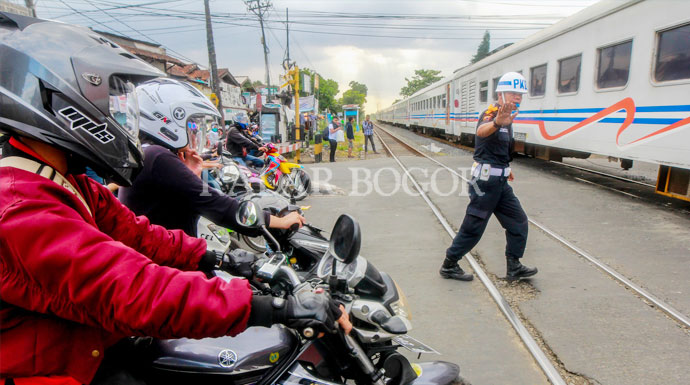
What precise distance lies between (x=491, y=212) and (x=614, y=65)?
18.2ft

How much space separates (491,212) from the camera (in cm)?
409

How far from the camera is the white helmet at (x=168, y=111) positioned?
274 cm

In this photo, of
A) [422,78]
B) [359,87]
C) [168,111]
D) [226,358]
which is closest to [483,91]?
[168,111]

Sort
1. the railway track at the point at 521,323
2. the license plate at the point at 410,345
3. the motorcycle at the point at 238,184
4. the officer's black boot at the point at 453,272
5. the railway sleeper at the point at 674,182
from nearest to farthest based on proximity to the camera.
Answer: the license plate at the point at 410,345, the railway track at the point at 521,323, the officer's black boot at the point at 453,272, the motorcycle at the point at 238,184, the railway sleeper at the point at 674,182

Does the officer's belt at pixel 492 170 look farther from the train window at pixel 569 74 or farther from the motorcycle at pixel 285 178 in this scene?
the train window at pixel 569 74

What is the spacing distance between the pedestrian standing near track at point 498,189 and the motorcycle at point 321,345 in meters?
2.46

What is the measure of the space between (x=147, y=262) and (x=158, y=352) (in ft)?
1.53

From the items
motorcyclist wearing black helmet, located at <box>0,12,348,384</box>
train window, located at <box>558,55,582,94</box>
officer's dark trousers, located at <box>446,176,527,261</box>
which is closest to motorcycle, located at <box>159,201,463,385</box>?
motorcyclist wearing black helmet, located at <box>0,12,348,384</box>

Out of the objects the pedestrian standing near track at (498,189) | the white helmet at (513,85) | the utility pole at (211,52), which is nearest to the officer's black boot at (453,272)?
the pedestrian standing near track at (498,189)

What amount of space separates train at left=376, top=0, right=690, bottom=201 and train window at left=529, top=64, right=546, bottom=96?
0.08 ft

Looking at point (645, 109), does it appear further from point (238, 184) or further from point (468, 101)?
point (468, 101)

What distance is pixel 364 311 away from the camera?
1619mm

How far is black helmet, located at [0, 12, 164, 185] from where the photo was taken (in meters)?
1.19

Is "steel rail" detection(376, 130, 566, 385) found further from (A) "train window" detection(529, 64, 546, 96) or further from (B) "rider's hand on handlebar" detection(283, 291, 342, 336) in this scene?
(A) "train window" detection(529, 64, 546, 96)
